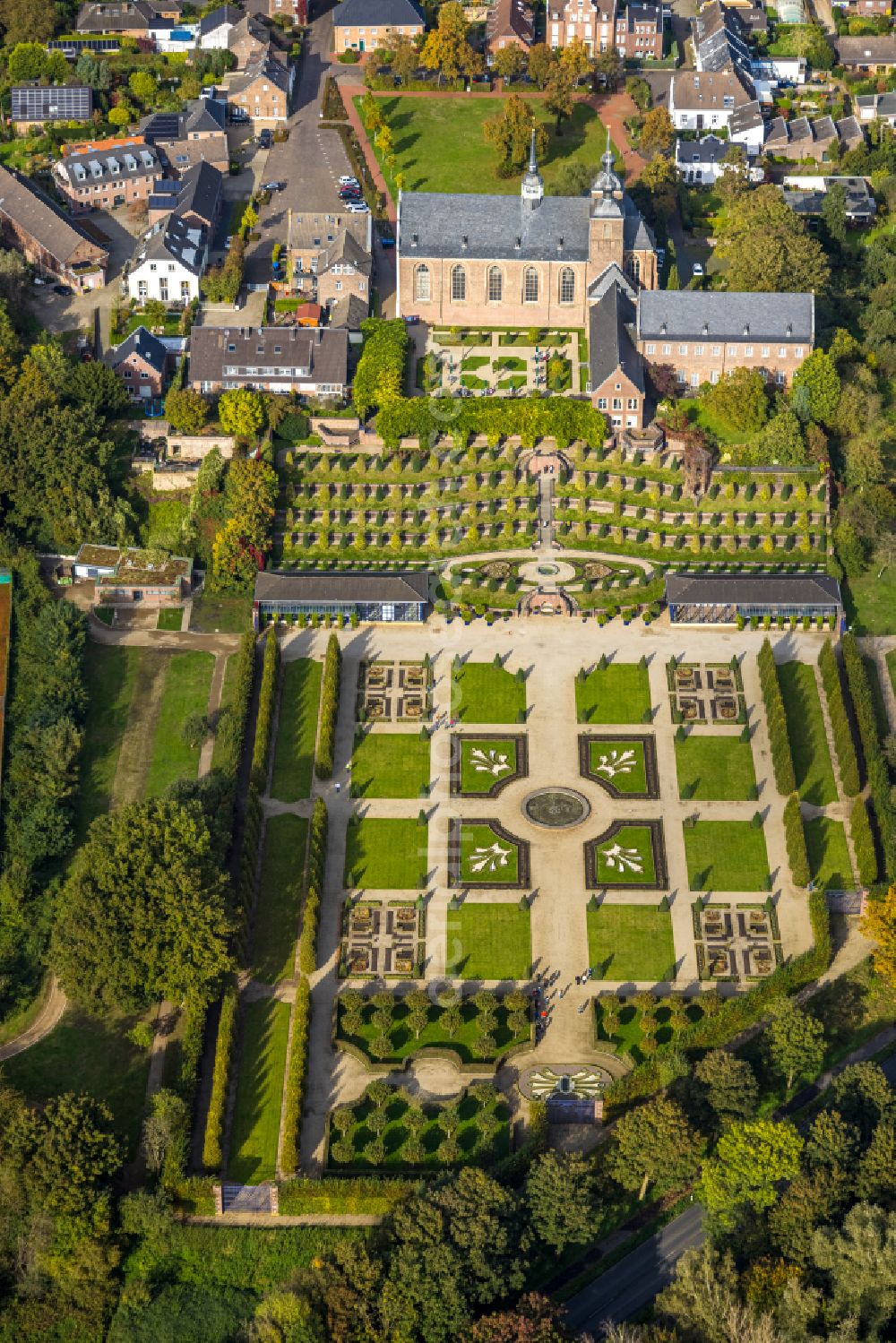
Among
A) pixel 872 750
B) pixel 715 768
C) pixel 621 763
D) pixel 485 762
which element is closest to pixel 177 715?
pixel 485 762

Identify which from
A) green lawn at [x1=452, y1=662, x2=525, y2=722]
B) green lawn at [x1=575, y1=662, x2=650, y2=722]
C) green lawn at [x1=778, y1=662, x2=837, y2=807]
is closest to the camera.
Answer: green lawn at [x1=778, y1=662, x2=837, y2=807]

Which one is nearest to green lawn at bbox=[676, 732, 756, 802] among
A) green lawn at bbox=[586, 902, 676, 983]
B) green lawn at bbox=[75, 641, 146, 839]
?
green lawn at bbox=[586, 902, 676, 983]

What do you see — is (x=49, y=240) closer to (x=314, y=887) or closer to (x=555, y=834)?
(x=314, y=887)

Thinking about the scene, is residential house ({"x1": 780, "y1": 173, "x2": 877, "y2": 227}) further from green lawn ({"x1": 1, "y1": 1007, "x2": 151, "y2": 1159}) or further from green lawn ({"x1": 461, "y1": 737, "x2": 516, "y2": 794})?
green lawn ({"x1": 1, "y1": 1007, "x2": 151, "y2": 1159})

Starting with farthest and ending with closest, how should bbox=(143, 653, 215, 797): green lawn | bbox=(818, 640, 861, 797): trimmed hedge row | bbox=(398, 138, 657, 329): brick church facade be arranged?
bbox=(398, 138, 657, 329): brick church facade → bbox=(143, 653, 215, 797): green lawn → bbox=(818, 640, 861, 797): trimmed hedge row

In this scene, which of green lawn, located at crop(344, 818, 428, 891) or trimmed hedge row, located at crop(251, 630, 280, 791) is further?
trimmed hedge row, located at crop(251, 630, 280, 791)

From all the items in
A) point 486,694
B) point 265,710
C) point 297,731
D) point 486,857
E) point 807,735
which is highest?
point 486,694


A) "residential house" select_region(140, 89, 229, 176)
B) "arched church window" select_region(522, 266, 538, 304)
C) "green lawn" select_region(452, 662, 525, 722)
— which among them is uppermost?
"residential house" select_region(140, 89, 229, 176)
